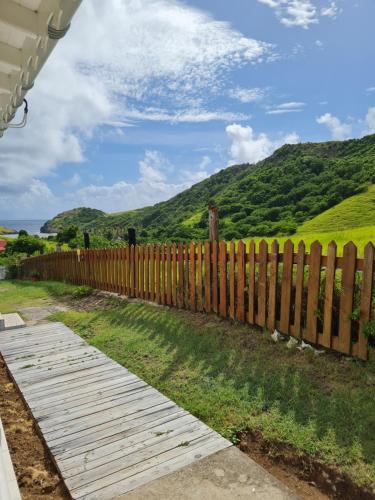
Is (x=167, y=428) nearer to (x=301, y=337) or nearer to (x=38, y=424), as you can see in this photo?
(x=38, y=424)

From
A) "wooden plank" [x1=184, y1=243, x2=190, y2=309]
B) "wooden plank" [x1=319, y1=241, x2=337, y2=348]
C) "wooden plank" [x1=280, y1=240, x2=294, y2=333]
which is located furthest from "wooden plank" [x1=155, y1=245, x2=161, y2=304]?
"wooden plank" [x1=319, y1=241, x2=337, y2=348]

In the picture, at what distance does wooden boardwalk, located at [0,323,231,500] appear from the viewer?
239cm

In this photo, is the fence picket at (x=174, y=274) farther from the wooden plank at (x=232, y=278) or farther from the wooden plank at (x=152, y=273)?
the wooden plank at (x=232, y=278)

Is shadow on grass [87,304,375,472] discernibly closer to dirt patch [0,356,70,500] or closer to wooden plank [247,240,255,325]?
wooden plank [247,240,255,325]

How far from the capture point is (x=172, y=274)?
682cm

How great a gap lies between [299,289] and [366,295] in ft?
2.62

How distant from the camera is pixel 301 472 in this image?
2.49 m

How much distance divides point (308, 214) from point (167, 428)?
2519 cm

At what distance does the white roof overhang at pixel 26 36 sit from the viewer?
209cm

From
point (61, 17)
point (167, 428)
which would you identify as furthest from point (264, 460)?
point (61, 17)

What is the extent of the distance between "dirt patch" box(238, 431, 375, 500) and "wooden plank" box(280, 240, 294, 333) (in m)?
1.84

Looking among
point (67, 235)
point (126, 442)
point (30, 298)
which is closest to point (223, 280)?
point (126, 442)

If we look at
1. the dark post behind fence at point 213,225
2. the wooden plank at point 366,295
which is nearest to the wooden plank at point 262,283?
the wooden plank at point 366,295

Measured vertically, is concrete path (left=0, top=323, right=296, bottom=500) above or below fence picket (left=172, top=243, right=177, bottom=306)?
below
